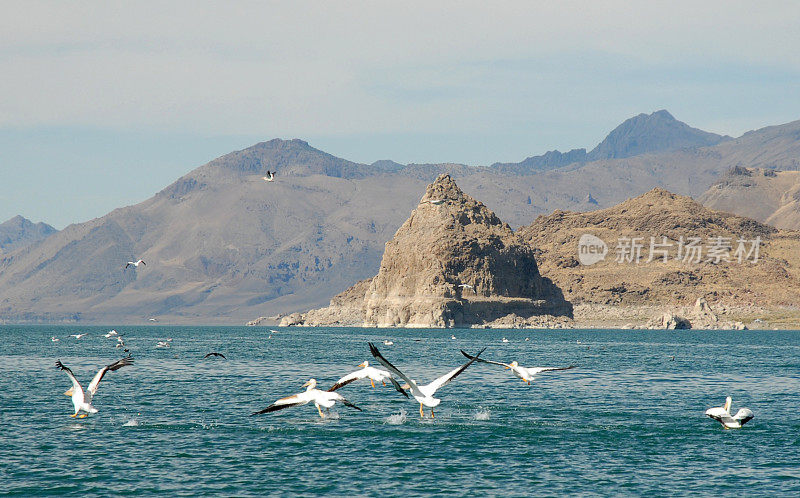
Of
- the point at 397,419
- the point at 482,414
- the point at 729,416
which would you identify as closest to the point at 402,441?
the point at 397,419

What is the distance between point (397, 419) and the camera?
3831 cm

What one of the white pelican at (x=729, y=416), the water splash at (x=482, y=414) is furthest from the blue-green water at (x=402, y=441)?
the white pelican at (x=729, y=416)

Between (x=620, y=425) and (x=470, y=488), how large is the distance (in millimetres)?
13106

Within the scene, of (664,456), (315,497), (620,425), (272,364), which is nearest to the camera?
(315,497)

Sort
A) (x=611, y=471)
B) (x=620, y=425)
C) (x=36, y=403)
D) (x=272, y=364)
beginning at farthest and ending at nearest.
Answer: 1. (x=272, y=364)
2. (x=36, y=403)
3. (x=620, y=425)
4. (x=611, y=471)

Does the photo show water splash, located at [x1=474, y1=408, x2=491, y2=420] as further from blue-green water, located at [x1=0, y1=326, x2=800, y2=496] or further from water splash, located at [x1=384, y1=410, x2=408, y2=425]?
water splash, located at [x1=384, y1=410, x2=408, y2=425]

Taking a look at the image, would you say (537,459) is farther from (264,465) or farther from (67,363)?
(67,363)

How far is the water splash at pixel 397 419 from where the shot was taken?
37.6 metres

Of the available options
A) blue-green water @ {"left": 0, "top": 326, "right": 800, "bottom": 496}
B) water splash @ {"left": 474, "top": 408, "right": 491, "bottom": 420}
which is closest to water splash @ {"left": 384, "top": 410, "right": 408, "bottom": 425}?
blue-green water @ {"left": 0, "top": 326, "right": 800, "bottom": 496}

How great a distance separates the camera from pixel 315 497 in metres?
25.1

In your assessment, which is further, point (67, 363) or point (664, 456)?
point (67, 363)

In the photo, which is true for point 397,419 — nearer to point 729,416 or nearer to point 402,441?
point 402,441

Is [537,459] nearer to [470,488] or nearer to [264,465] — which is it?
[470,488]

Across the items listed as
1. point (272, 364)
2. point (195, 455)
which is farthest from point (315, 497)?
point (272, 364)
